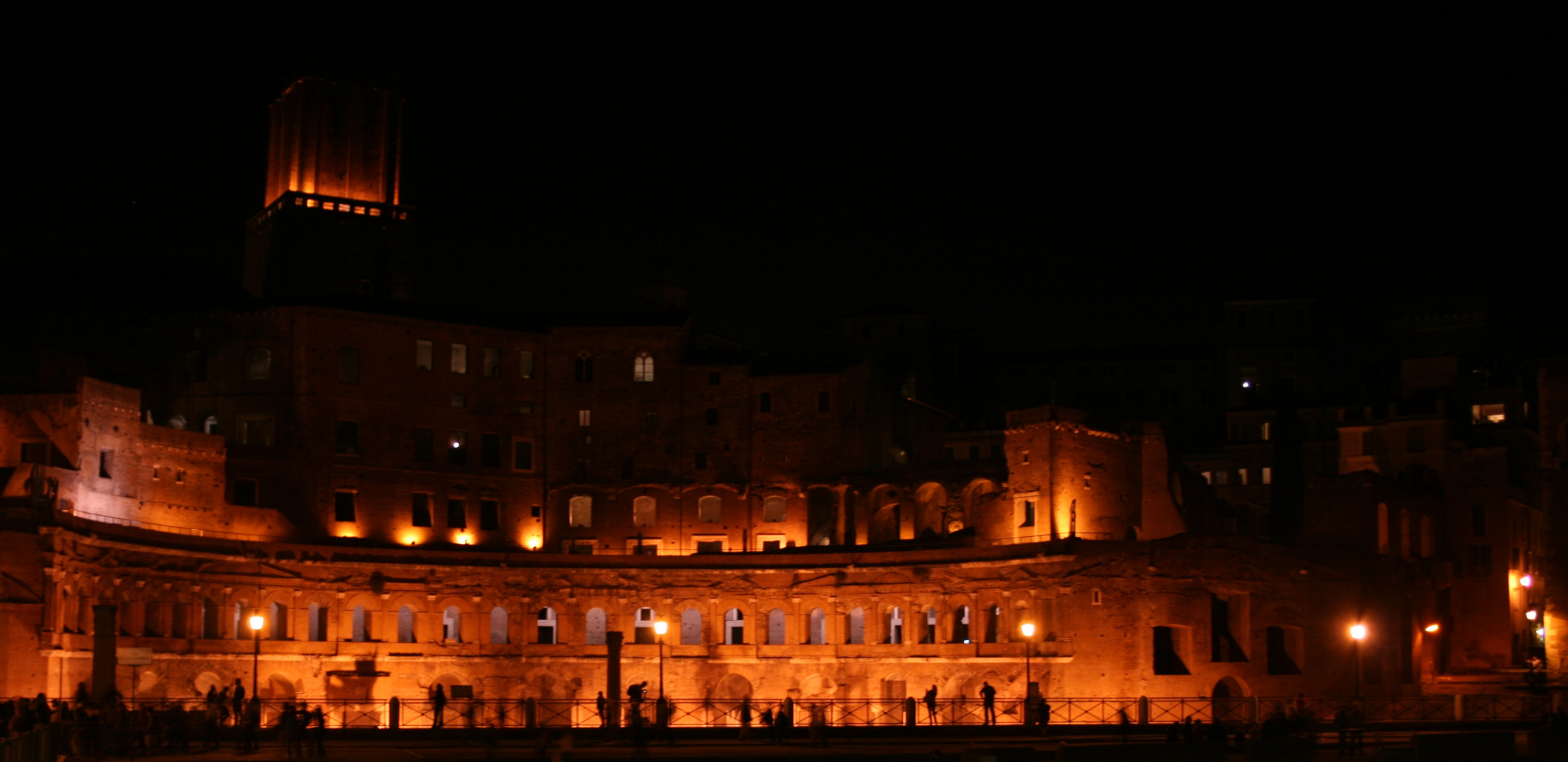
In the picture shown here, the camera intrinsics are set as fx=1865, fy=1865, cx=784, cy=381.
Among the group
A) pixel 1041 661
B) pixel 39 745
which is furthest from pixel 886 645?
pixel 39 745

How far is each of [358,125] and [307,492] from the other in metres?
20.0

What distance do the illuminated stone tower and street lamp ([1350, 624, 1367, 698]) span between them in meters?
44.6

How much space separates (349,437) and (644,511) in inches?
503

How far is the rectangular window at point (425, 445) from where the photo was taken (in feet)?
253

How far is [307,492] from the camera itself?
242ft

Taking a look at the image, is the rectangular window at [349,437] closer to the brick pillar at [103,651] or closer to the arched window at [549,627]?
the arched window at [549,627]

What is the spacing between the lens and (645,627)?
7575 centimetres

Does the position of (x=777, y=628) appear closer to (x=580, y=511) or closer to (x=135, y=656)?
(x=580, y=511)

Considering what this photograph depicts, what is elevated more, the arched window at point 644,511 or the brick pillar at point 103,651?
the arched window at point 644,511

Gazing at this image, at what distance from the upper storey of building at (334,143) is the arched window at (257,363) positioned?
11123mm

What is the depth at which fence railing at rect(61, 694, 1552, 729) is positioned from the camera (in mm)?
51406

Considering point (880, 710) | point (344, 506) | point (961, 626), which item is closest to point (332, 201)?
point (344, 506)

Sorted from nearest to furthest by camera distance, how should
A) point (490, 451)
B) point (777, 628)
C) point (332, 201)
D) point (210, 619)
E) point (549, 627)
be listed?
point (210, 619) < point (549, 627) < point (777, 628) < point (490, 451) < point (332, 201)

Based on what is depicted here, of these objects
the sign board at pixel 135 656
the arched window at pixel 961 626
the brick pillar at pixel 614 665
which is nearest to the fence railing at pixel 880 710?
the brick pillar at pixel 614 665
